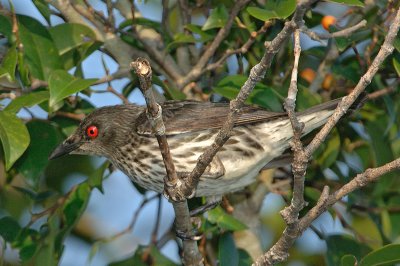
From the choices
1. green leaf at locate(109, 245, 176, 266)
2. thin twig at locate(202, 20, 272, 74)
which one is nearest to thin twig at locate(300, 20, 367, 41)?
thin twig at locate(202, 20, 272, 74)

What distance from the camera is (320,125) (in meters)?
6.14

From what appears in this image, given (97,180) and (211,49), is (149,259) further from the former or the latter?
(211,49)

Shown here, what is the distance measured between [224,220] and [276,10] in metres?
1.41

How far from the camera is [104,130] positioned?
22.0ft

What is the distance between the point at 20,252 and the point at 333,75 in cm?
261

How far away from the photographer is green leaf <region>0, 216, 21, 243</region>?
21.0ft

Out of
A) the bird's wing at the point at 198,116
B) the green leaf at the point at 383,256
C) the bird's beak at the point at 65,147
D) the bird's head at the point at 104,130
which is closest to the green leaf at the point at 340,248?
the bird's wing at the point at 198,116

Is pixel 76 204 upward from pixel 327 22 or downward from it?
downward

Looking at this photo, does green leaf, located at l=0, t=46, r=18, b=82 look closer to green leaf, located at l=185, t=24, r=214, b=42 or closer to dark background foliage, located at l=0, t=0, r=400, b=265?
dark background foliage, located at l=0, t=0, r=400, b=265

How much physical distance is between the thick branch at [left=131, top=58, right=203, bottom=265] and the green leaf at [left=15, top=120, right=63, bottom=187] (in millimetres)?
1236

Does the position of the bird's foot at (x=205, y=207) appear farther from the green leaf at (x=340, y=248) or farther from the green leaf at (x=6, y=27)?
the green leaf at (x=6, y=27)

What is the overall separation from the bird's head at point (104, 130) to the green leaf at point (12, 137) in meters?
0.69

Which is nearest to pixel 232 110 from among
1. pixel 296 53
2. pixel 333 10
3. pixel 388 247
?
pixel 296 53

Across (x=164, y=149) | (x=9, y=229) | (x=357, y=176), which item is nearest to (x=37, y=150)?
(x=9, y=229)
